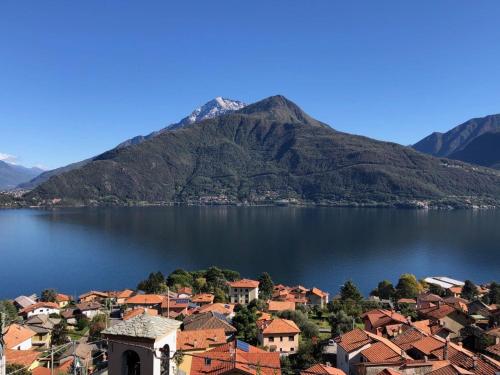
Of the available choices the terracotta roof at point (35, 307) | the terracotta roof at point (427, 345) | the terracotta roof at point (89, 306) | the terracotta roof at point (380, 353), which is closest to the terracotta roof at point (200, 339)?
the terracotta roof at point (380, 353)

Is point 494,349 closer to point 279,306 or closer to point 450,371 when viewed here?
point 450,371

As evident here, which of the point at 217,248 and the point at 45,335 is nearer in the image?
the point at 45,335

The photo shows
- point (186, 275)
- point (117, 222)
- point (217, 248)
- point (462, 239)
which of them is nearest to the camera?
point (186, 275)

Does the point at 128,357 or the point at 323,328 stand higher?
the point at 128,357

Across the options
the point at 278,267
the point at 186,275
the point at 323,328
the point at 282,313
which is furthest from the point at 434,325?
the point at 278,267

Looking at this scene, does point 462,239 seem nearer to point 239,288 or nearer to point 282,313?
point 239,288

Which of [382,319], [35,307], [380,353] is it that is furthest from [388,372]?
[35,307]

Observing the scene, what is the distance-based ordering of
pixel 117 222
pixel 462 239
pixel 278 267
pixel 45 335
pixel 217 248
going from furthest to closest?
pixel 117 222 → pixel 462 239 → pixel 217 248 → pixel 278 267 → pixel 45 335

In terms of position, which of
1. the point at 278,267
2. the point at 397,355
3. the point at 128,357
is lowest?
the point at 278,267
